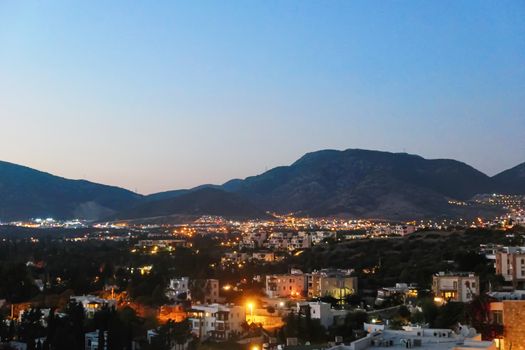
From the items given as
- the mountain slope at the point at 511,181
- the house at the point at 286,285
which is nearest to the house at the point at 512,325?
the house at the point at 286,285

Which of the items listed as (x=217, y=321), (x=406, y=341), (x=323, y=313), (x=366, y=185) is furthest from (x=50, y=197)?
(x=406, y=341)

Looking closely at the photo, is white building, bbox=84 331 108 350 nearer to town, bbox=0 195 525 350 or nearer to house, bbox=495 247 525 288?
town, bbox=0 195 525 350

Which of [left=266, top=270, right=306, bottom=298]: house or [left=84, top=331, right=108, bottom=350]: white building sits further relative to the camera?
[left=266, top=270, right=306, bottom=298]: house

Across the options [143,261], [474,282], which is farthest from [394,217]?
[474,282]

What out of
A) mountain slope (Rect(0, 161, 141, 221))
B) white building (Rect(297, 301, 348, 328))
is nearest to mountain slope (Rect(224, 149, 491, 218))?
mountain slope (Rect(0, 161, 141, 221))

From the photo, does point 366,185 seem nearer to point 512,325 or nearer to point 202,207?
point 202,207

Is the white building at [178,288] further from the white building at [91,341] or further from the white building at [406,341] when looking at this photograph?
the white building at [406,341]
